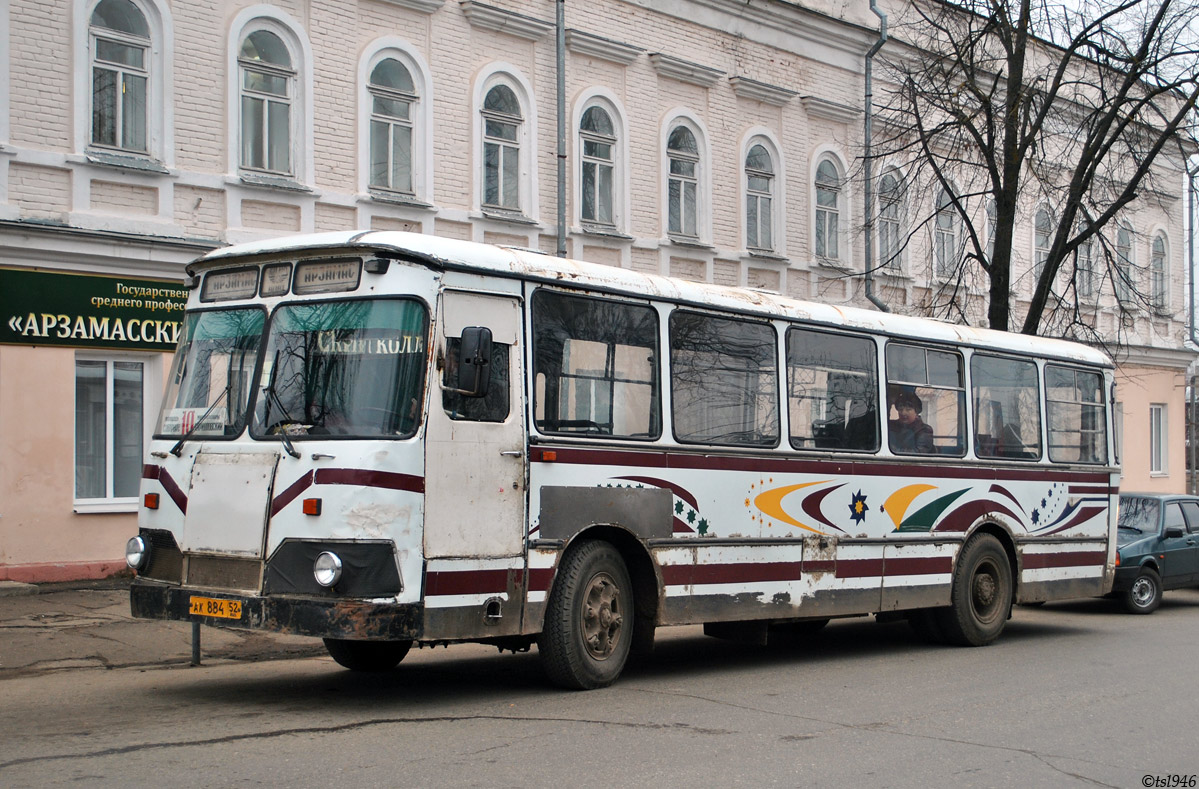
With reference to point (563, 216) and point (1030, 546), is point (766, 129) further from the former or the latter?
point (1030, 546)

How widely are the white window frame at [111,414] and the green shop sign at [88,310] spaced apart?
245 mm

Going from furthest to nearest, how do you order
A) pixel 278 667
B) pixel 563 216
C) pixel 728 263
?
pixel 728 263 → pixel 563 216 → pixel 278 667

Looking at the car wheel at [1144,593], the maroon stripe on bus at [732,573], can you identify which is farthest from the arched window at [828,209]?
the maroon stripe on bus at [732,573]

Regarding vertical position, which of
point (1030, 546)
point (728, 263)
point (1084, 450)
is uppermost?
point (728, 263)

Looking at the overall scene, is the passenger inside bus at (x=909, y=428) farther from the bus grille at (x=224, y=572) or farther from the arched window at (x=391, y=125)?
the arched window at (x=391, y=125)

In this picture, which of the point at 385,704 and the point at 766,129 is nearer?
the point at 385,704

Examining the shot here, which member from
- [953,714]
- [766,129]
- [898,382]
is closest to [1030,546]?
[898,382]

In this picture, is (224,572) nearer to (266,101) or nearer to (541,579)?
(541,579)

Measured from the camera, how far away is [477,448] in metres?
8.76

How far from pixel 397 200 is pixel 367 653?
967cm

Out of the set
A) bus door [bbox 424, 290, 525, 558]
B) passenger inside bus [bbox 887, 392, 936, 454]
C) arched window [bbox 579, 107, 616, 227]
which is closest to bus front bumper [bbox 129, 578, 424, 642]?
bus door [bbox 424, 290, 525, 558]

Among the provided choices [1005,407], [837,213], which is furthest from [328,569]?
[837,213]

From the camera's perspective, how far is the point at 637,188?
73.4ft

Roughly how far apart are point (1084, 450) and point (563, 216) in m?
8.91
